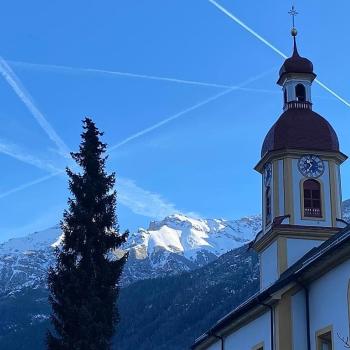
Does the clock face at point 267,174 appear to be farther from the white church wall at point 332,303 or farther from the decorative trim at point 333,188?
the white church wall at point 332,303

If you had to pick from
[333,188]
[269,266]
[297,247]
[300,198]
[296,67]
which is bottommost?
[269,266]

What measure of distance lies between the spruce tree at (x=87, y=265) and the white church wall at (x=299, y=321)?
7.82 metres

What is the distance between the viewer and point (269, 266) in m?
38.6

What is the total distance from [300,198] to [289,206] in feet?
2.55

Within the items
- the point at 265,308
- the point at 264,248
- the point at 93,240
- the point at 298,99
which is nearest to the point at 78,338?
the point at 93,240

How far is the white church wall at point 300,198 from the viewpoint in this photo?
38156 millimetres

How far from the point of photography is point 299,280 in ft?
96.7

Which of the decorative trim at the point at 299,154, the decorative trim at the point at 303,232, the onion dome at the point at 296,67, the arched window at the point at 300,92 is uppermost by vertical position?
the onion dome at the point at 296,67

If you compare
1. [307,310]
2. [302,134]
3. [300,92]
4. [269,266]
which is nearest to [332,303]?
[307,310]

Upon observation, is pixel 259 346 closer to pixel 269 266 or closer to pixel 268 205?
pixel 269 266

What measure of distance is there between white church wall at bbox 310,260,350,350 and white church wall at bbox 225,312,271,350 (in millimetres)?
3674

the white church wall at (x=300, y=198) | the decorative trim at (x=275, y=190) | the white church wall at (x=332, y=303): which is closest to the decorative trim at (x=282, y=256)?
the white church wall at (x=300, y=198)

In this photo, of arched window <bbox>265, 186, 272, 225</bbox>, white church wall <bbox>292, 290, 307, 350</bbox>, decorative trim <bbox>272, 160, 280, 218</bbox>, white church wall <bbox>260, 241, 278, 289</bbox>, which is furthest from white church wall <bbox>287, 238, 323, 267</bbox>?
white church wall <bbox>292, 290, 307, 350</bbox>

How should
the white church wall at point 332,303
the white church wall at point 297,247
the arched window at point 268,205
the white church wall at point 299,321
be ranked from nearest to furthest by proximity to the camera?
the white church wall at point 332,303 → the white church wall at point 299,321 → the white church wall at point 297,247 → the arched window at point 268,205
